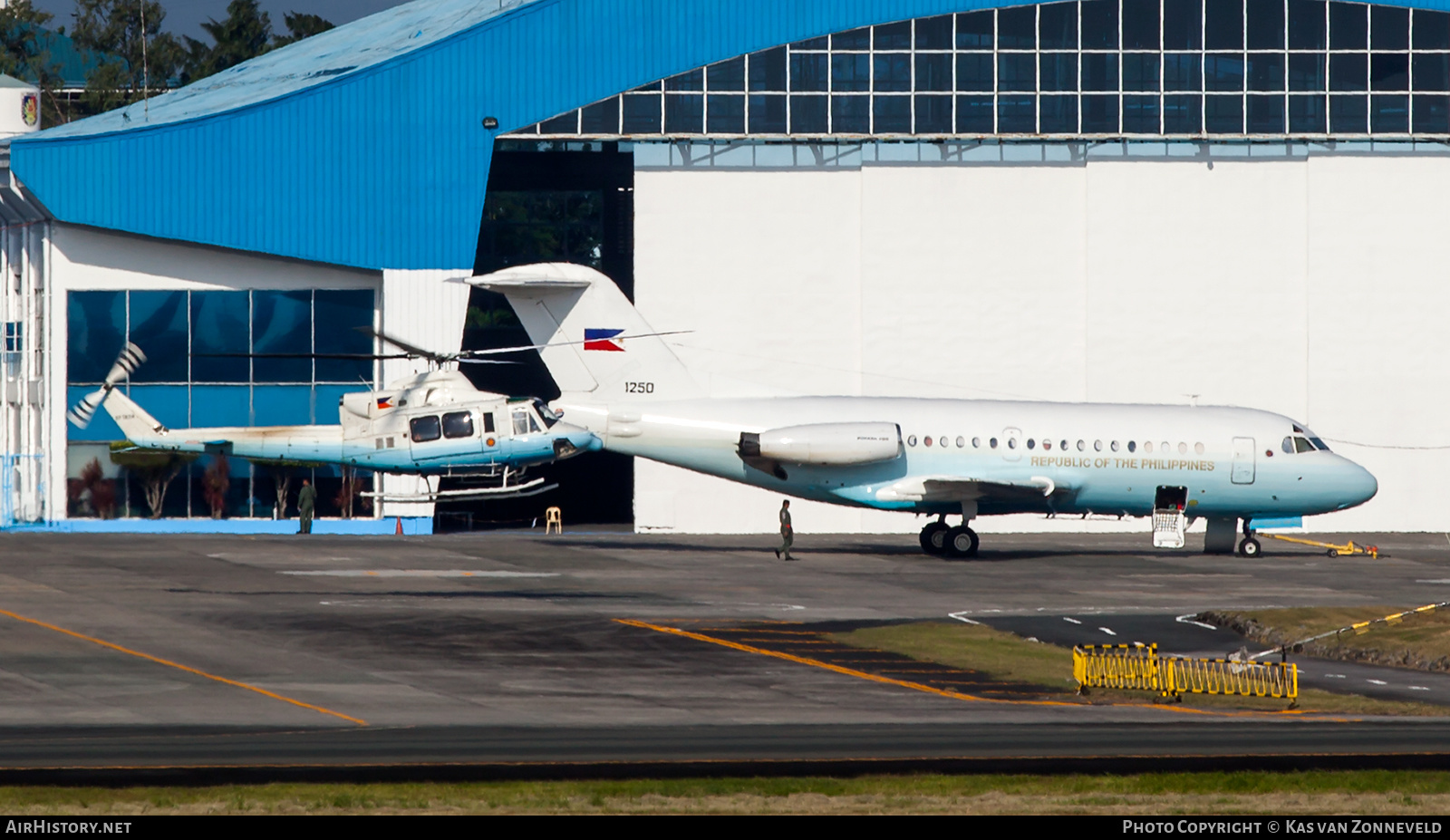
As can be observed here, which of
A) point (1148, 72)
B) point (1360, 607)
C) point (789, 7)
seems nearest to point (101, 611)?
point (1360, 607)

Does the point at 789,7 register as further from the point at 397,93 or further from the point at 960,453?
the point at 960,453

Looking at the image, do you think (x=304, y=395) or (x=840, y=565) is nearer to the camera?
(x=840, y=565)

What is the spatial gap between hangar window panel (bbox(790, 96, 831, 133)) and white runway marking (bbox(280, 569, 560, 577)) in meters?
22.1

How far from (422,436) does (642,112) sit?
1850cm

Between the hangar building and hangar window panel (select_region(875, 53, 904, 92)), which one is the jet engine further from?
hangar window panel (select_region(875, 53, 904, 92))

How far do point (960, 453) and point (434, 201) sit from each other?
2136 centimetres

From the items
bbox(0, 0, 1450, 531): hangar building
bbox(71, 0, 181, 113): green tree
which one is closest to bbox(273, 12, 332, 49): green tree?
bbox(71, 0, 181, 113): green tree

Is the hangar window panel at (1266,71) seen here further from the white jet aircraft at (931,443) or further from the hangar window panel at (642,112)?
the hangar window panel at (642,112)

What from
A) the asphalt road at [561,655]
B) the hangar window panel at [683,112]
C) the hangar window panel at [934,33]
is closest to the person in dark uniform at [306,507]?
the asphalt road at [561,655]

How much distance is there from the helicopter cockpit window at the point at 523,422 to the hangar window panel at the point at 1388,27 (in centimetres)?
3425

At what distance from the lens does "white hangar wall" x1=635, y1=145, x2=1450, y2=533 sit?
190 ft

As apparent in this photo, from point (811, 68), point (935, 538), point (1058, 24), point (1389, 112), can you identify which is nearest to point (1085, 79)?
point (1058, 24)

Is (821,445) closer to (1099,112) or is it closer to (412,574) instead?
(412,574)
